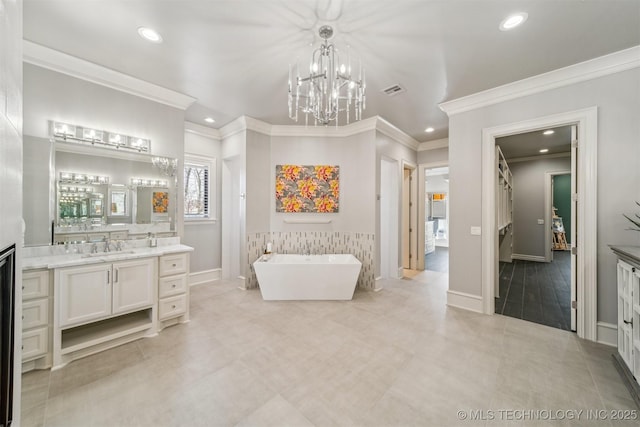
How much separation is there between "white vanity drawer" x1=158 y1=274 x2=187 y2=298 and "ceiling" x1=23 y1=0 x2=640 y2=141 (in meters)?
2.33

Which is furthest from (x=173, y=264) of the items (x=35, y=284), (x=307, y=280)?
(x=307, y=280)

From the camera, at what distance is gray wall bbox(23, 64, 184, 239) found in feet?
7.89

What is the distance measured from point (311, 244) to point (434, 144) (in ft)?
11.1

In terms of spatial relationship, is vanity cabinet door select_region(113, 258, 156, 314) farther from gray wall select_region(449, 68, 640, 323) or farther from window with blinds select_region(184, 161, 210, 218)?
gray wall select_region(449, 68, 640, 323)

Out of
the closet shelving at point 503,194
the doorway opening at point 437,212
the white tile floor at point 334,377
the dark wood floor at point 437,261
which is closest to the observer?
the white tile floor at point 334,377

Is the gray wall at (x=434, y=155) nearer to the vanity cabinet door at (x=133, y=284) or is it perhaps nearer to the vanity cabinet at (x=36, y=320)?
the vanity cabinet door at (x=133, y=284)

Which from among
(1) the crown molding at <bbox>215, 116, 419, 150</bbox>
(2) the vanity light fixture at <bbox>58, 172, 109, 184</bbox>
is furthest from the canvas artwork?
(1) the crown molding at <bbox>215, 116, 419, 150</bbox>

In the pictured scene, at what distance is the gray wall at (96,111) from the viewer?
240 cm

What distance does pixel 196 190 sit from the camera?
4.55 meters

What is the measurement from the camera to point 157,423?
62.2 inches

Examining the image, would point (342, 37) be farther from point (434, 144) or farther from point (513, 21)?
point (434, 144)

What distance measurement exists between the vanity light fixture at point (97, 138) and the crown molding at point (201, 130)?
1319 mm

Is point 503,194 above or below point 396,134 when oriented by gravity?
below

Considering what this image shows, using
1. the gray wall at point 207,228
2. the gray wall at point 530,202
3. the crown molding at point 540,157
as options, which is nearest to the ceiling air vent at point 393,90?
the gray wall at point 207,228
